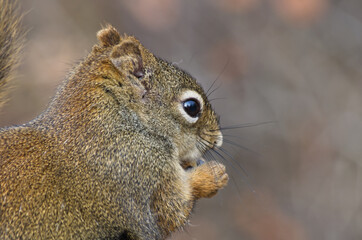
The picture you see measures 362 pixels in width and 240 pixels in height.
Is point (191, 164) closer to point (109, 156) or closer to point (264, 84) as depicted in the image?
point (109, 156)

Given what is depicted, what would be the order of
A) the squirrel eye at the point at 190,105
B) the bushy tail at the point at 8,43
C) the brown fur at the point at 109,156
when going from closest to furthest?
the brown fur at the point at 109,156
the squirrel eye at the point at 190,105
the bushy tail at the point at 8,43

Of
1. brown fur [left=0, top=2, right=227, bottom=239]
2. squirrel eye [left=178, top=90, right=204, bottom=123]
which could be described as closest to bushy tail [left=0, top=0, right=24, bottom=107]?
brown fur [left=0, top=2, right=227, bottom=239]

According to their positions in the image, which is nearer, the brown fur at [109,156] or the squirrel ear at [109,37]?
the brown fur at [109,156]

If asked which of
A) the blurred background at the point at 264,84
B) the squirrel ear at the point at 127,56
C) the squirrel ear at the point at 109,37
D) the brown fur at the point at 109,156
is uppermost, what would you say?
the blurred background at the point at 264,84

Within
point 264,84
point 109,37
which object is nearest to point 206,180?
point 109,37

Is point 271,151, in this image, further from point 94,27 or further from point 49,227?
point 49,227

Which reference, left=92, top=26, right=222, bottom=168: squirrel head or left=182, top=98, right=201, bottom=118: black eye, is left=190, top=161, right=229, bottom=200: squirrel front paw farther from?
left=182, top=98, right=201, bottom=118: black eye

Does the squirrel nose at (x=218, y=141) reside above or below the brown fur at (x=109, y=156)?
above

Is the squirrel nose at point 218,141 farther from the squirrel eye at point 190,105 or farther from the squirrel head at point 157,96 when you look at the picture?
the squirrel eye at point 190,105

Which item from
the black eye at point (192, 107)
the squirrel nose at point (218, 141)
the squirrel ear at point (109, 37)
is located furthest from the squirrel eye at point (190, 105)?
the squirrel ear at point (109, 37)
